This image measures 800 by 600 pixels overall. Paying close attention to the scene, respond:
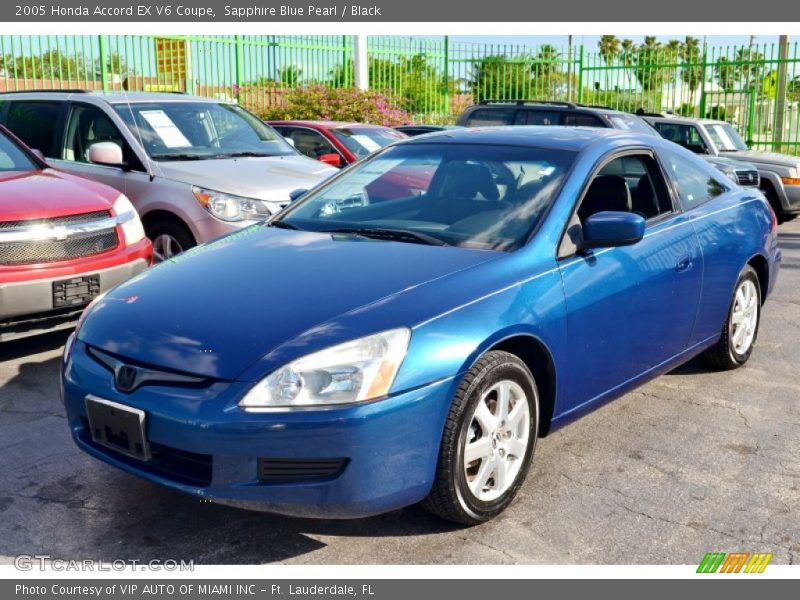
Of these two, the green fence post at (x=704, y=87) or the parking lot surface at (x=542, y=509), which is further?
the green fence post at (x=704, y=87)

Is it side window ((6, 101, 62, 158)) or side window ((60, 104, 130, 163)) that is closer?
side window ((60, 104, 130, 163))

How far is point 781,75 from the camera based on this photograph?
18.8 m

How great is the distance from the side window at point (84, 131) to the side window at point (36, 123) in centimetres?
17

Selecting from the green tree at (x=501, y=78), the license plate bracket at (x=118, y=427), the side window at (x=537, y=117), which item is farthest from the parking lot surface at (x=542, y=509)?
the green tree at (x=501, y=78)

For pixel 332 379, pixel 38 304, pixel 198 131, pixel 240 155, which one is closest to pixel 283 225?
pixel 332 379

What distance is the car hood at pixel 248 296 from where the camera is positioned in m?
3.31

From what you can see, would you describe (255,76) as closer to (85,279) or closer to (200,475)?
(85,279)

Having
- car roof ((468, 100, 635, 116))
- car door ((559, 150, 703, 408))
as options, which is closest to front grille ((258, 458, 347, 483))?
car door ((559, 150, 703, 408))

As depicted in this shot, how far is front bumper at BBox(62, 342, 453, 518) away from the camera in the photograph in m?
3.10

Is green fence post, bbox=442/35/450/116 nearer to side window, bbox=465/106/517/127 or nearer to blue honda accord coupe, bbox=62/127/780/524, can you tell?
side window, bbox=465/106/517/127

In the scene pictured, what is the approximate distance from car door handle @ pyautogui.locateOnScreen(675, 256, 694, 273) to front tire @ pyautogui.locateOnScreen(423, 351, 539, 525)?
1.40m

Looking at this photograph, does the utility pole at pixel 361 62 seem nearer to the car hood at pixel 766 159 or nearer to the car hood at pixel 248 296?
the car hood at pixel 766 159

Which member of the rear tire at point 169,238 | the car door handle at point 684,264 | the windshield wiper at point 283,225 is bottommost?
the rear tire at point 169,238

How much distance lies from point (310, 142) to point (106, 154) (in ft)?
14.5
